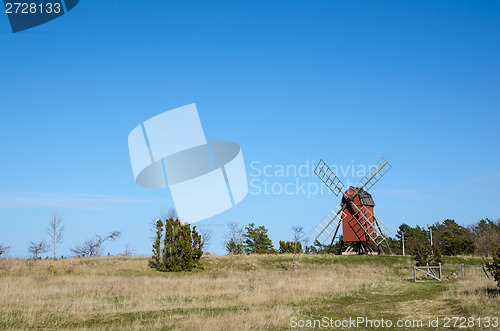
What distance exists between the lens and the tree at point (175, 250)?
3541 centimetres

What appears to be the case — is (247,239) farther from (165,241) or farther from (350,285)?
(350,285)

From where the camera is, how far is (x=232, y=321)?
39.8ft

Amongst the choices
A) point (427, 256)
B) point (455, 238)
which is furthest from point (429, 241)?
point (427, 256)

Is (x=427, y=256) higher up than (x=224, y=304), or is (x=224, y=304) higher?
(x=427, y=256)

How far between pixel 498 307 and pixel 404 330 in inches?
167

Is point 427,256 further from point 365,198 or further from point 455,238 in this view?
point 455,238

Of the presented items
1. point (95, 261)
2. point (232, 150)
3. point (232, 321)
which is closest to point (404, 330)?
point (232, 321)

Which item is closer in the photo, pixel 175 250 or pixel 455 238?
pixel 175 250

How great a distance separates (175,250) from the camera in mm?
36094

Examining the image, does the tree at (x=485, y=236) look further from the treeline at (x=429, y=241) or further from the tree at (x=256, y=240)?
the tree at (x=256, y=240)

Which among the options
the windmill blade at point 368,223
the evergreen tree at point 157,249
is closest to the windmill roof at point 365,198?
the windmill blade at point 368,223

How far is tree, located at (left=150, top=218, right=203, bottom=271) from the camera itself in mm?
35406

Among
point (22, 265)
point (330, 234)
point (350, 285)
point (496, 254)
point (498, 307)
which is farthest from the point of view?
point (330, 234)

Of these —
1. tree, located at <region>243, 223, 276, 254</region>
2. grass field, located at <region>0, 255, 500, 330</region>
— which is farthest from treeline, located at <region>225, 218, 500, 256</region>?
grass field, located at <region>0, 255, 500, 330</region>
